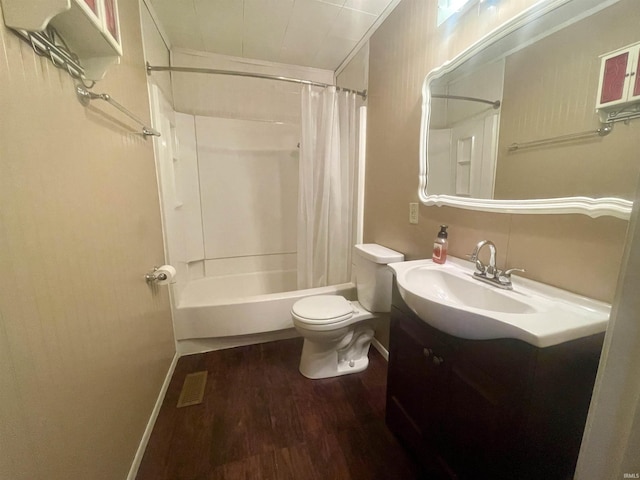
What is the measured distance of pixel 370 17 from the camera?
165cm

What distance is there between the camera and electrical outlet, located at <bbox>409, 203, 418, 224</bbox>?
4.88 ft

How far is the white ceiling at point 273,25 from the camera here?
1.56 metres

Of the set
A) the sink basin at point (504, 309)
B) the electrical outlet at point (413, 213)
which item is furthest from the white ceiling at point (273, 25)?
the sink basin at point (504, 309)

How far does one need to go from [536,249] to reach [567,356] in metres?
0.39

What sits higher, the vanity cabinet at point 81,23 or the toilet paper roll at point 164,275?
the vanity cabinet at point 81,23

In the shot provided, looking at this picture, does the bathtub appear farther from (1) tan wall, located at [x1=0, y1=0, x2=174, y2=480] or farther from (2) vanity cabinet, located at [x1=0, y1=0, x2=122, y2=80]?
(2) vanity cabinet, located at [x1=0, y1=0, x2=122, y2=80]

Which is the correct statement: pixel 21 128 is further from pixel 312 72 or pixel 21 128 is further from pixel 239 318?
pixel 312 72

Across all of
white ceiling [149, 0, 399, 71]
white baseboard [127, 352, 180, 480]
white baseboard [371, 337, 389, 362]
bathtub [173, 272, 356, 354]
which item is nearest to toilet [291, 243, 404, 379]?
white baseboard [371, 337, 389, 362]

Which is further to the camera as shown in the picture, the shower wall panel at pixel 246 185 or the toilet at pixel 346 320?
the shower wall panel at pixel 246 185

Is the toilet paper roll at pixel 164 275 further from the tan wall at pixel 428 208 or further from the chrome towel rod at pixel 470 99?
the chrome towel rod at pixel 470 99

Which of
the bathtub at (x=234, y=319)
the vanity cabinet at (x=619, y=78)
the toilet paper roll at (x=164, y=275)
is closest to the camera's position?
the vanity cabinet at (x=619, y=78)

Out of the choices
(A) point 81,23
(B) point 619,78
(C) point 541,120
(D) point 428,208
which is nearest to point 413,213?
(D) point 428,208

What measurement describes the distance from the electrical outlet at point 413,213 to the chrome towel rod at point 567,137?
1.83ft

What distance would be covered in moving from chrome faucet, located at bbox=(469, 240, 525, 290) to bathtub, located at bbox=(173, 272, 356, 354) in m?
1.13
